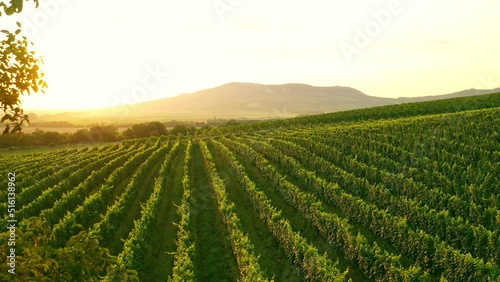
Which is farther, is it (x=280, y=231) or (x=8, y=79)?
(x=280, y=231)

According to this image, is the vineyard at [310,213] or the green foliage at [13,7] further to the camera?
the vineyard at [310,213]

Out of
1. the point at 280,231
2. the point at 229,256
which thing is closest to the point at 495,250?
the point at 280,231

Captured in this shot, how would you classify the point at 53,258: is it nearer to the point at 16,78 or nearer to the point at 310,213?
the point at 16,78

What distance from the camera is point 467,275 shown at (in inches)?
530

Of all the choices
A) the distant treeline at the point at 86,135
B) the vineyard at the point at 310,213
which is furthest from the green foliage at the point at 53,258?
the distant treeline at the point at 86,135

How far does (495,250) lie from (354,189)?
403 inches

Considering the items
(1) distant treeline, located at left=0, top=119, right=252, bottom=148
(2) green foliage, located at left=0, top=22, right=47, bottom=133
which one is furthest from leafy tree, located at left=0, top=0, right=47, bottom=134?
(1) distant treeline, located at left=0, top=119, right=252, bottom=148

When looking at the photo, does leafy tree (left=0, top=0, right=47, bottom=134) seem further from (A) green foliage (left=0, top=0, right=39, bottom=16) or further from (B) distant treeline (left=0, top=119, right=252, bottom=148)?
(B) distant treeline (left=0, top=119, right=252, bottom=148)

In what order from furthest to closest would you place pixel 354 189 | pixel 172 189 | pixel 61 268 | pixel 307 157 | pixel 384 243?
1. pixel 307 157
2. pixel 172 189
3. pixel 354 189
4. pixel 384 243
5. pixel 61 268

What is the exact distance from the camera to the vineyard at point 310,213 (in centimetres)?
1512

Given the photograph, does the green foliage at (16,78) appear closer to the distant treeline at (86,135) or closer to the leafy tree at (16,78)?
the leafy tree at (16,78)

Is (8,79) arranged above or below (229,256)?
above

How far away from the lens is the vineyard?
15.1m

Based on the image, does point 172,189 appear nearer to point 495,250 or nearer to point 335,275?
point 335,275
